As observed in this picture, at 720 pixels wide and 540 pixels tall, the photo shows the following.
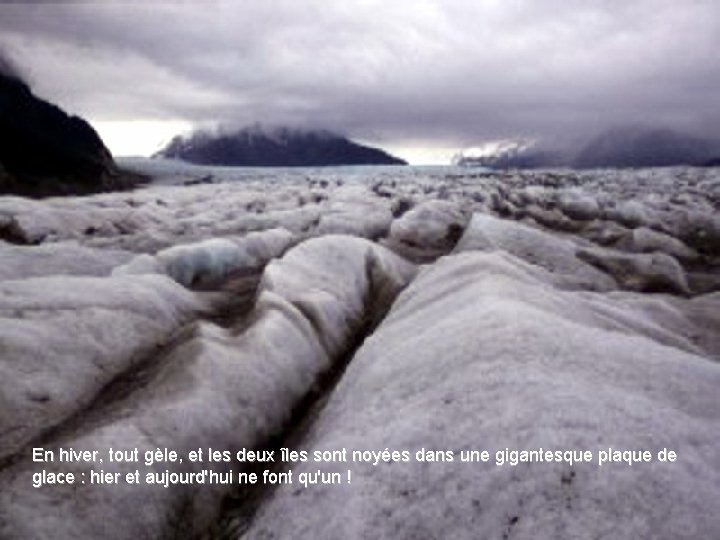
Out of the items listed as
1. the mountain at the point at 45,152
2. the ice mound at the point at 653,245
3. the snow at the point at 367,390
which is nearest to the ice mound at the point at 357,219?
the snow at the point at 367,390

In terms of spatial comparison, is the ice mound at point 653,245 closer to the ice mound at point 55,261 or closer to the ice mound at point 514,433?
the ice mound at point 514,433

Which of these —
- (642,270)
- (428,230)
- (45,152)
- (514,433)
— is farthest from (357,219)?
(45,152)

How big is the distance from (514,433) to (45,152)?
507 ft

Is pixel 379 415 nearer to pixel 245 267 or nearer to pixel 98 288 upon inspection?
pixel 98 288

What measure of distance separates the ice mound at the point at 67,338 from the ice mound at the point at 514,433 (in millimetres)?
6622

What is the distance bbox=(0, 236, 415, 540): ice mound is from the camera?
14398 mm

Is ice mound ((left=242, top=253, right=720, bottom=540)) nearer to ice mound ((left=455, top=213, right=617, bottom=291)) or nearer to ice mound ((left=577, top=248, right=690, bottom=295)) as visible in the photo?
ice mound ((left=455, top=213, right=617, bottom=291))

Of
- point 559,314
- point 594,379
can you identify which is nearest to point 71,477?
point 594,379

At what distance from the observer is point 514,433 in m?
13.2

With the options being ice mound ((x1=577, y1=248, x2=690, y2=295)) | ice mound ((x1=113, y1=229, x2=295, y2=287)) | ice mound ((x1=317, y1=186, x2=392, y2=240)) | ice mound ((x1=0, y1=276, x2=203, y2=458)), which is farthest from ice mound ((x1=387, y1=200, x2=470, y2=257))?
ice mound ((x1=0, y1=276, x2=203, y2=458))

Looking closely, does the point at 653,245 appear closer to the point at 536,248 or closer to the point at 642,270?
the point at 642,270

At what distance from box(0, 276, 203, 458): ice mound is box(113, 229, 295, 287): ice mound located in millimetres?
8072

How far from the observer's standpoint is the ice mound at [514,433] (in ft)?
37.1

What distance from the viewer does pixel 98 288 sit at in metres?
25.8
